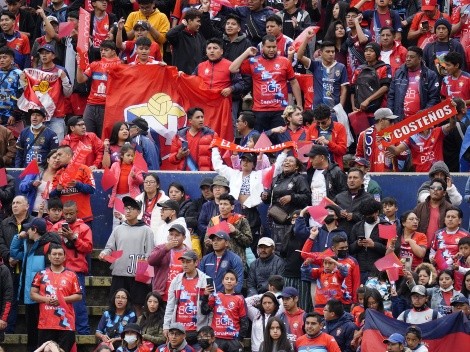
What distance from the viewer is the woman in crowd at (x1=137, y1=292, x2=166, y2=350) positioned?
2198cm

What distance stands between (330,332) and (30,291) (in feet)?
12.5

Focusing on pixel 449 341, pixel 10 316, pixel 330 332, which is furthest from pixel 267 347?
pixel 10 316

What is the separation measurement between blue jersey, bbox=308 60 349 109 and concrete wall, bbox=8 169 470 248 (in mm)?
2167

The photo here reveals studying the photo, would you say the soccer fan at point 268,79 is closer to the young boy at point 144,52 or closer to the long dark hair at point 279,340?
the young boy at point 144,52

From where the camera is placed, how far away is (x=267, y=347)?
829 inches

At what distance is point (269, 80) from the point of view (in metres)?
25.3

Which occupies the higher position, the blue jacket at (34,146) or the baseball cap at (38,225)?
the blue jacket at (34,146)

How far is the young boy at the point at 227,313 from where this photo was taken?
70.9 ft

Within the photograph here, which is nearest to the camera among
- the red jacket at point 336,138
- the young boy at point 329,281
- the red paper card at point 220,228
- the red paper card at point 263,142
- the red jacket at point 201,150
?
the young boy at point 329,281

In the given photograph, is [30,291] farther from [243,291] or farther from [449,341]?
[449,341]

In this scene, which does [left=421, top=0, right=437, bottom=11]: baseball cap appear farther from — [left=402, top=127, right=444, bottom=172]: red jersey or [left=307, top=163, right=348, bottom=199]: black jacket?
[left=307, top=163, right=348, bottom=199]: black jacket

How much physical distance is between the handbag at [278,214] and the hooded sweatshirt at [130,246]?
1525 mm

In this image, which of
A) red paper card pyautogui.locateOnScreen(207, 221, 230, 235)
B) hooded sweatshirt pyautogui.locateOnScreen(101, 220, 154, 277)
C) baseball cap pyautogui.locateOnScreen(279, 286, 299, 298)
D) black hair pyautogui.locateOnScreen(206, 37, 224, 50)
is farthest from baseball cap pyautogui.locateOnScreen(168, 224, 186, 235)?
black hair pyautogui.locateOnScreen(206, 37, 224, 50)

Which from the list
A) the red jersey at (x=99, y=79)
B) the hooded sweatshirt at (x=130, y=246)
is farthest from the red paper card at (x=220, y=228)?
the red jersey at (x=99, y=79)
